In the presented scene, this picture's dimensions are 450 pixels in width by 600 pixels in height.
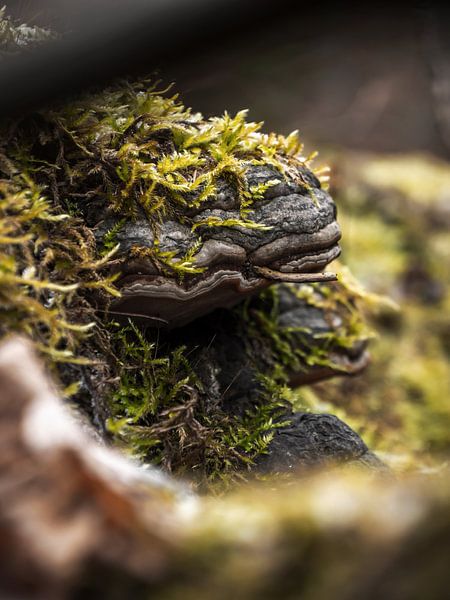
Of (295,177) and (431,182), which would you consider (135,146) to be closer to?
(295,177)

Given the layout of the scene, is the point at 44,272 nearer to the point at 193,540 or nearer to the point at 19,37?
the point at 19,37

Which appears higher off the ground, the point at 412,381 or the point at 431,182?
the point at 431,182

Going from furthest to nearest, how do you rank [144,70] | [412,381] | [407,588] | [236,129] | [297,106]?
[297,106] < [412,381] < [236,129] < [144,70] < [407,588]

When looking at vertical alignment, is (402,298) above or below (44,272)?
below

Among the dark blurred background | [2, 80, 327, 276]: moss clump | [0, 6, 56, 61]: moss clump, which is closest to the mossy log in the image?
[2, 80, 327, 276]: moss clump

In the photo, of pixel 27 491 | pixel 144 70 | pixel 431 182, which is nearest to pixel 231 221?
pixel 144 70

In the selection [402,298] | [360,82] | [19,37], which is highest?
[19,37]

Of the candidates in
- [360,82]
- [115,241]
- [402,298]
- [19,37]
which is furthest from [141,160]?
[360,82]

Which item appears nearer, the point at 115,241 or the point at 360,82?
the point at 115,241

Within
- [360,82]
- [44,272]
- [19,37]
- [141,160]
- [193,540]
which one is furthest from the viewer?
[360,82]

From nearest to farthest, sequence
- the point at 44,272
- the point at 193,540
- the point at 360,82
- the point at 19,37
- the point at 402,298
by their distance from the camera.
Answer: the point at 193,540 → the point at 44,272 → the point at 19,37 → the point at 402,298 → the point at 360,82

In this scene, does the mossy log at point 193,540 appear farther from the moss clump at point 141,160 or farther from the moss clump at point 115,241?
the moss clump at point 141,160
